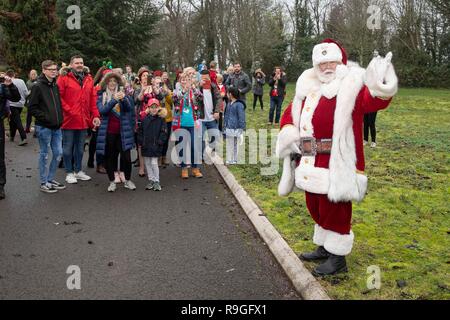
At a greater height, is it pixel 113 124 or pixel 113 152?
pixel 113 124

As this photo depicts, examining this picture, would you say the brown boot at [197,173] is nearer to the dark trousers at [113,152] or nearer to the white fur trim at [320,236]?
the dark trousers at [113,152]

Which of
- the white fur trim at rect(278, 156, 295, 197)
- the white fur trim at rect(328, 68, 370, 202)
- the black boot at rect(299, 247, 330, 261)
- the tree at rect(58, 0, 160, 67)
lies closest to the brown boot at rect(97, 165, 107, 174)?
the white fur trim at rect(278, 156, 295, 197)

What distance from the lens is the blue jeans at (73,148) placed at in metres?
8.91

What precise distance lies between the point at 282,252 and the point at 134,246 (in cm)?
175

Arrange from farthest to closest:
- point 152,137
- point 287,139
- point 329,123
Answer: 1. point 152,137
2. point 287,139
3. point 329,123

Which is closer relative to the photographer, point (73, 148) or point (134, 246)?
point (134, 246)

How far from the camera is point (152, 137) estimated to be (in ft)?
28.3

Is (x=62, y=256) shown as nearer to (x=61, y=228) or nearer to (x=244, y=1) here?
(x=61, y=228)

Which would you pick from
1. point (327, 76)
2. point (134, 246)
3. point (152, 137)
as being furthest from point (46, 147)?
point (327, 76)

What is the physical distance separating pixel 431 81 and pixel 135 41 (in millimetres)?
23232

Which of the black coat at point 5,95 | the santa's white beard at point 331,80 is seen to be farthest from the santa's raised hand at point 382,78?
the black coat at point 5,95

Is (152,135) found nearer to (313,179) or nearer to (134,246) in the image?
(134,246)

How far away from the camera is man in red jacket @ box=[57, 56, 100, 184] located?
28.8 ft
